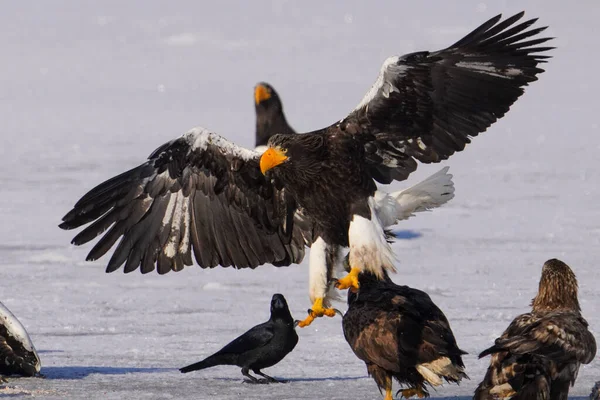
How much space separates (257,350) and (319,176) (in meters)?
1.01

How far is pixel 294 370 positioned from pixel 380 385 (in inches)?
42.5

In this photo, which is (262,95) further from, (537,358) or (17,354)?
(537,358)

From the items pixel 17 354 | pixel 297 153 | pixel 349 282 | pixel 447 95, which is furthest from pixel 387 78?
pixel 17 354

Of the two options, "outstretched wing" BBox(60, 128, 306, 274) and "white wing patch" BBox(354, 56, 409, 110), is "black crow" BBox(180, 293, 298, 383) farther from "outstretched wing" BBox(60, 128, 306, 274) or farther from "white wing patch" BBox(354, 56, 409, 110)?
"white wing patch" BBox(354, 56, 409, 110)

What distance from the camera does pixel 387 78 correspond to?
6.46 metres

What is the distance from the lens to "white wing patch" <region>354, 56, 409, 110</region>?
639 cm

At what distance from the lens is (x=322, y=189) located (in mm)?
6656

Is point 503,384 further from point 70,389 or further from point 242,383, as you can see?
point 70,389

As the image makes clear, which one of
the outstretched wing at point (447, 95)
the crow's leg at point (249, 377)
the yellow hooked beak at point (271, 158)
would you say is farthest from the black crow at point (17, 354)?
the outstretched wing at point (447, 95)

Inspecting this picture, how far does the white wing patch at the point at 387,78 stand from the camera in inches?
252

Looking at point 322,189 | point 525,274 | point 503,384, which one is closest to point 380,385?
point 503,384

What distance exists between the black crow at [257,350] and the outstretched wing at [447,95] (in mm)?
1158

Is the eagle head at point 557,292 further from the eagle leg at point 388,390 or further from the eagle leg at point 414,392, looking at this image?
the eagle leg at point 388,390

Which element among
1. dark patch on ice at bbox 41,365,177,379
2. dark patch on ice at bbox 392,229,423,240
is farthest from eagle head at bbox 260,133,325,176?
dark patch on ice at bbox 392,229,423,240
